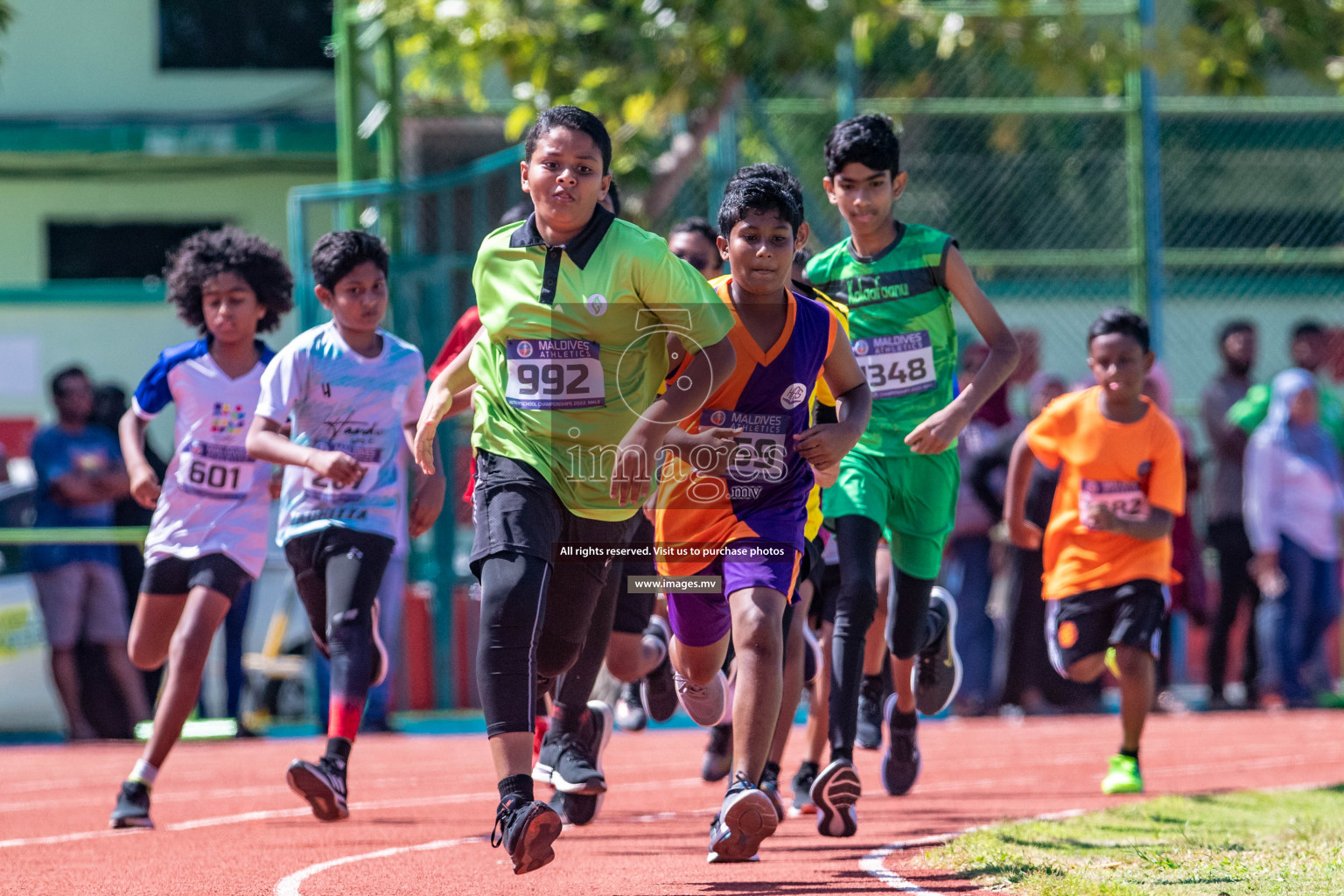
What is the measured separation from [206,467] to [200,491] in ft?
0.34

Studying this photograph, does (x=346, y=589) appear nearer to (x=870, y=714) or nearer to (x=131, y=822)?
(x=131, y=822)

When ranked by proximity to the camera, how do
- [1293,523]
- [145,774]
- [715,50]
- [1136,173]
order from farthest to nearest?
[1136,173] < [1293,523] < [715,50] < [145,774]

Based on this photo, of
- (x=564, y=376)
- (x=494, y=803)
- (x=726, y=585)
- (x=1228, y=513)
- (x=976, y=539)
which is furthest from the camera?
(x=1228, y=513)

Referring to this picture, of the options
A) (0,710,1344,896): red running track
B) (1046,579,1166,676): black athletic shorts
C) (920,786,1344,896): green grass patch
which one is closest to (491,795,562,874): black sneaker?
(0,710,1344,896): red running track

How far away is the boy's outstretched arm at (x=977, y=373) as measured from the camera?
19.7 feet

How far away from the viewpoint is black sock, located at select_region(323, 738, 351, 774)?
21.5ft

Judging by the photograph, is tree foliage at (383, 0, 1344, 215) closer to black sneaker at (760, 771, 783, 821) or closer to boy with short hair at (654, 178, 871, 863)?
boy with short hair at (654, 178, 871, 863)

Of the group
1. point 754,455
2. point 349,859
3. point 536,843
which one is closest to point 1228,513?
point 754,455

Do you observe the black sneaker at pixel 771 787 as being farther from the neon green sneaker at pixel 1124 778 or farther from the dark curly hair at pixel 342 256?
the dark curly hair at pixel 342 256

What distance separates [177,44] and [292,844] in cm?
1413

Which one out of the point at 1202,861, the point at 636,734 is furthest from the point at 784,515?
the point at 636,734

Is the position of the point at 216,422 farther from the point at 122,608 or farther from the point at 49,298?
the point at 49,298

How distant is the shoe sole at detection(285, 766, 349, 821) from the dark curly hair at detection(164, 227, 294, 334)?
2.19 m

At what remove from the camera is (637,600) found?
693cm
